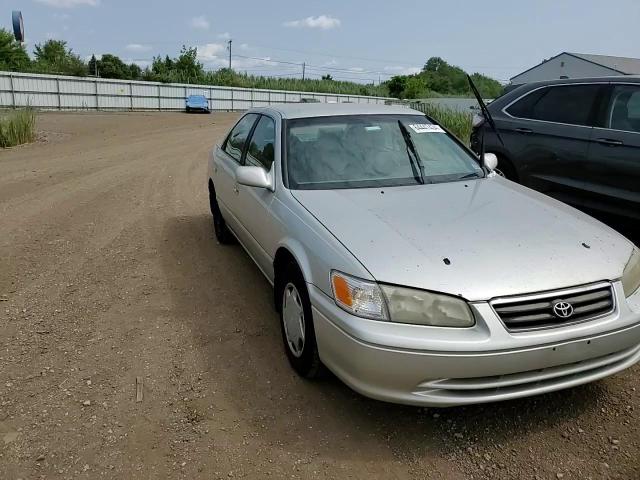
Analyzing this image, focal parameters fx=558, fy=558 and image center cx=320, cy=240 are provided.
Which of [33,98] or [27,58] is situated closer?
[33,98]

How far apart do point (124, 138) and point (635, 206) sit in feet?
55.7

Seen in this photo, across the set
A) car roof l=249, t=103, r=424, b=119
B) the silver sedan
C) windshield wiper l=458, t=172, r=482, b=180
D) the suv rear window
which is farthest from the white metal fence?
the silver sedan

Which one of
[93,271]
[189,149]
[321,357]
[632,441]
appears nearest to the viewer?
[632,441]

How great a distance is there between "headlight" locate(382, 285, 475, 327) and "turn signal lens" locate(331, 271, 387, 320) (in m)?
0.04

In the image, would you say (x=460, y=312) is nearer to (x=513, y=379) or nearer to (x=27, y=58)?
(x=513, y=379)

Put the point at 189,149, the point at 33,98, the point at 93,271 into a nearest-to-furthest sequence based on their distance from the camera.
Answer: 1. the point at 93,271
2. the point at 189,149
3. the point at 33,98

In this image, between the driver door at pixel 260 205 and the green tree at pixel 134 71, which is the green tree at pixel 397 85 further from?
the driver door at pixel 260 205

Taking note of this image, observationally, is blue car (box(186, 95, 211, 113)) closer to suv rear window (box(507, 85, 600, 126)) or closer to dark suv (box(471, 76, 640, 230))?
dark suv (box(471, 76, 640, 230))

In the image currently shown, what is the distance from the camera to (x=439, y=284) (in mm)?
2551

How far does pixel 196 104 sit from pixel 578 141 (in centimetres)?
3460

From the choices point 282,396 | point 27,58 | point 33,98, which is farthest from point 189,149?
point 27,58

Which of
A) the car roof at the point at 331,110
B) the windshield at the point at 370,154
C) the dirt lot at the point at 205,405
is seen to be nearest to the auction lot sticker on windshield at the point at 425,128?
the windshield at the point at 370,154

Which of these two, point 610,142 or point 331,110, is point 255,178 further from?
point 610,142

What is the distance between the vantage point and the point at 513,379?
254cm
